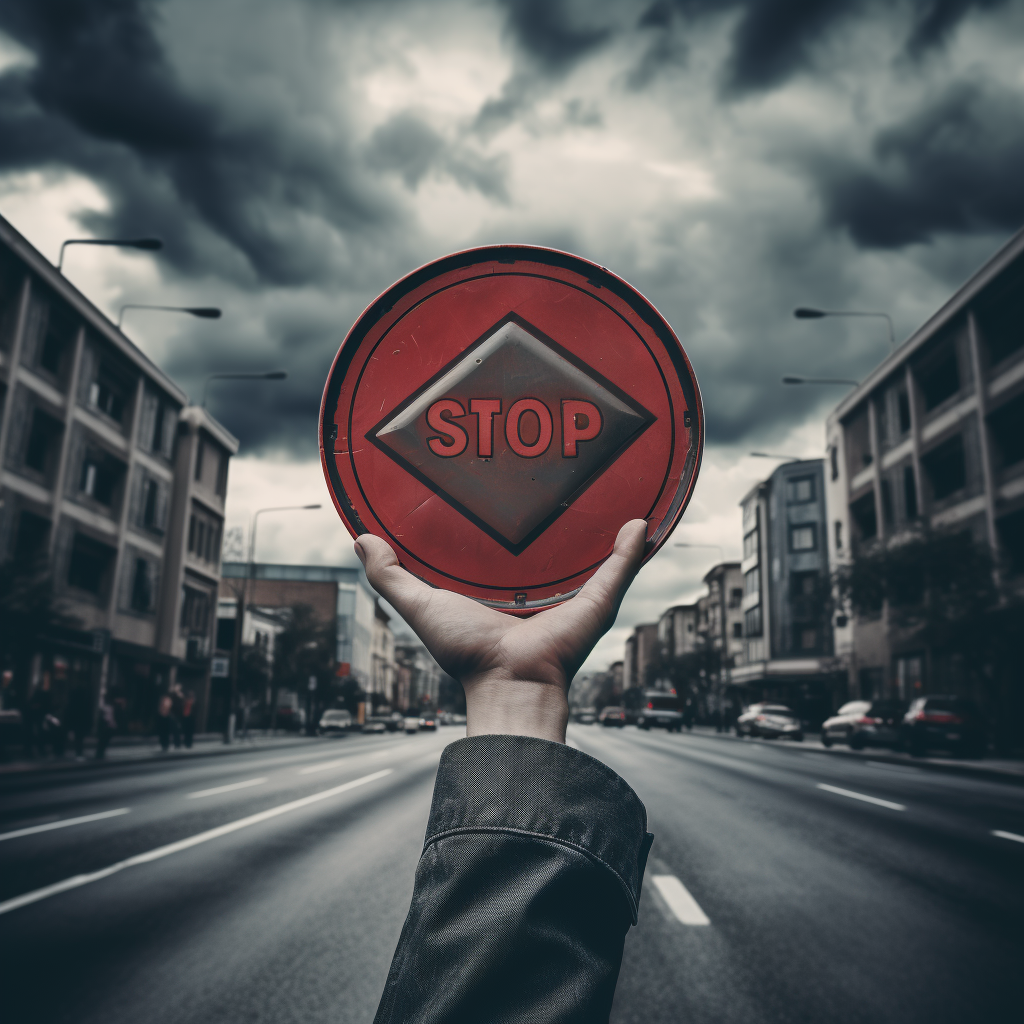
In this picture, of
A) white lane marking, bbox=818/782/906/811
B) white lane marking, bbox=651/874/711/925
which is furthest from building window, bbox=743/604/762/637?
white lane marking, bbox=651/874/711/925

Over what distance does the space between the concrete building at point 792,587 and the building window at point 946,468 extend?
2366cm

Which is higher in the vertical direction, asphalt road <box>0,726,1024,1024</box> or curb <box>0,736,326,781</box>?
curb <box>0,736,326,781</box>

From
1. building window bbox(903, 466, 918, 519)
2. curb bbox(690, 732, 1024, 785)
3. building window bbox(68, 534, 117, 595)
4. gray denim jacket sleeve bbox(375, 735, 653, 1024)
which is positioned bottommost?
curb bbox(690, 732, 1024, 785)

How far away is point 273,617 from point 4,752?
45882 mm

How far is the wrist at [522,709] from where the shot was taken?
120cm

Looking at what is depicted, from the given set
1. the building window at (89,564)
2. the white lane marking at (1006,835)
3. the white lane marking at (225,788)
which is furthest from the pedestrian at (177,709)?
the white lane marking at (1006,835)

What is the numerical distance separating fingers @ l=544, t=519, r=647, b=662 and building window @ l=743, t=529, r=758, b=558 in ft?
265

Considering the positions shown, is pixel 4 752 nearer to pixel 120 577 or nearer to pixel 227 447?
pixel 120 577

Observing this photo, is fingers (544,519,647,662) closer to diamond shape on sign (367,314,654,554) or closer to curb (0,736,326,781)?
diamond shape on sign (367,314,654,554)

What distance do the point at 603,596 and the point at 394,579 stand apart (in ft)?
0.95

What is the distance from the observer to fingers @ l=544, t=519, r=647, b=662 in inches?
46.8

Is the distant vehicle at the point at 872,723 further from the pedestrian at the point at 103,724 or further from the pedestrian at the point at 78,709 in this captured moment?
the pedestrian at the point at 78,709

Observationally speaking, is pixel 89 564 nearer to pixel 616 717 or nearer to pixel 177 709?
pixel 177 709

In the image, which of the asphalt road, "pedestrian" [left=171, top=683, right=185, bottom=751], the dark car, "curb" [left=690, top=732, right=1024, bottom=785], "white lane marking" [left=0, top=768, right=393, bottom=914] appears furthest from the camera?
"pedestrian" [left=171, top=683, right=185, bottom=751]
